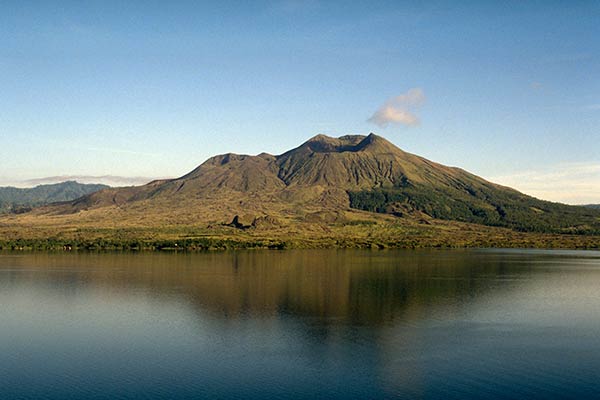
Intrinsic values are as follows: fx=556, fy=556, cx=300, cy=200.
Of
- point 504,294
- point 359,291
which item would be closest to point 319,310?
point 359,291

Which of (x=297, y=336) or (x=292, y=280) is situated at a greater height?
(x=292, y=280)

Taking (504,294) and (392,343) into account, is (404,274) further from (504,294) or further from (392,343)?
(392,343)

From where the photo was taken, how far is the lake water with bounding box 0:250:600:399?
47.5 metres

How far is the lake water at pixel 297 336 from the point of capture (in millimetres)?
47531

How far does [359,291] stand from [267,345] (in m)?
A: 43.6

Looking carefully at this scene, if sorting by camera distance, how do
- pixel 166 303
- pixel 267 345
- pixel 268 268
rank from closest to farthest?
pixel 267 345
pixel 166 303
pixel 268 268

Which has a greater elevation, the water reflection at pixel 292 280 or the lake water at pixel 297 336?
the water reflection at pixel 292 280

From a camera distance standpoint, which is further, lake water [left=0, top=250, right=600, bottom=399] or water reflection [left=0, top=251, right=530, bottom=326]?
water reflection [left=0, top=251, right=530, bottom=326]

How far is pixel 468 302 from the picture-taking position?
9019 cm

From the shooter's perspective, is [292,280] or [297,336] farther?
[292,280]

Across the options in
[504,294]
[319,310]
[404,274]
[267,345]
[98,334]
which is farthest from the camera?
[404,274]

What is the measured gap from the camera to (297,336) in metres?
64.8

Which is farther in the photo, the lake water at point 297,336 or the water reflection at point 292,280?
the water reflection at point 292,280

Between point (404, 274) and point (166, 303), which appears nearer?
point (166, 303)
